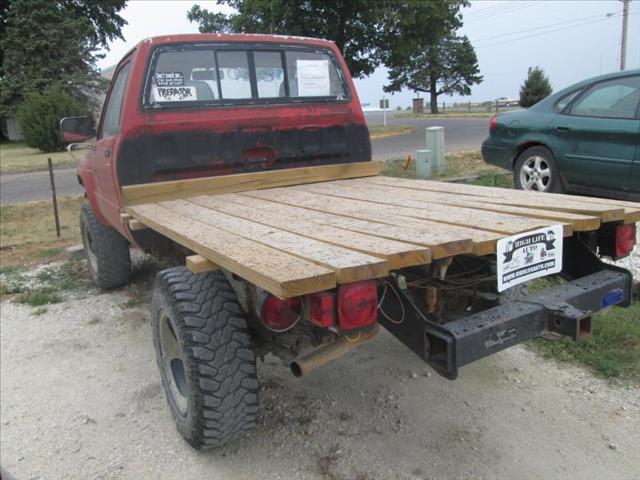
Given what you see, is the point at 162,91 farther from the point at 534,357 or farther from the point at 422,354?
the point at 534,357

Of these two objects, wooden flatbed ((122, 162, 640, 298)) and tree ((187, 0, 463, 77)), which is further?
tree ((187, 0, 463, 77))

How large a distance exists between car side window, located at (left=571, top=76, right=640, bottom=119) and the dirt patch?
130 inches

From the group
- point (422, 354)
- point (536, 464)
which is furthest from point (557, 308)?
point (536, 464)

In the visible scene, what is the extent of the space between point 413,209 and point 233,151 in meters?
1.55

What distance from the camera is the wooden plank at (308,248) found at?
183 centimetres

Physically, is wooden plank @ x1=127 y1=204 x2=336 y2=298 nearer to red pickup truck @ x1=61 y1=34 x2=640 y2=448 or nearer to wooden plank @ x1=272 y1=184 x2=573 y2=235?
red pickup truck @ x1=61 y1=34 x2=640 y2=448

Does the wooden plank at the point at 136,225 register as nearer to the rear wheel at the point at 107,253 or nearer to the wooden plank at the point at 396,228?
the wooden plank at the point at 396,228

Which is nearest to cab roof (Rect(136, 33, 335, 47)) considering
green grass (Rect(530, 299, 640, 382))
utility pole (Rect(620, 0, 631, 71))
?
green grass (Rect(530, 299, 640, 382))

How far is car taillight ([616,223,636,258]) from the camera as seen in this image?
2.67 meters

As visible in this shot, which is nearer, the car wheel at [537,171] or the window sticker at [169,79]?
the window sticker at [169,79]

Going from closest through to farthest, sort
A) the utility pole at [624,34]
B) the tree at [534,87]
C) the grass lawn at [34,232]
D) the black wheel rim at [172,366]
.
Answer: the black wheel rim at [172,366], the grass lawn at [34,232], the utility pole at [624,34], the tree at [534,87]

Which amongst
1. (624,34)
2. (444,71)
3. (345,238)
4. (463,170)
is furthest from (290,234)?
(444,71)

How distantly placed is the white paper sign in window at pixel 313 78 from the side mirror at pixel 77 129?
1.92 metres

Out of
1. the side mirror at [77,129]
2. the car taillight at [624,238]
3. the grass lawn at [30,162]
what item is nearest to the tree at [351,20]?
the grass lawn at [30,162]
